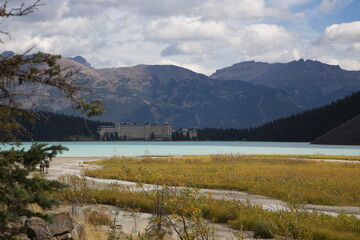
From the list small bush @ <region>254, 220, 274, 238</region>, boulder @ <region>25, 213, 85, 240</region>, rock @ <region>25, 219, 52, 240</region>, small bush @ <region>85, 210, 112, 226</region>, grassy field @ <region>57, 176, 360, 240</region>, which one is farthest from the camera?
small bush @ <region>85, 210, 112, 226</region>

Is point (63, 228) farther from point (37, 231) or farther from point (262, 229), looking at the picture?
point (262, 229)

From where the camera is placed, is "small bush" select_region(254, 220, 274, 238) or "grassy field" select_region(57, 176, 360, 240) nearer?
"grassy field" select_region(57, 176, 360, 240)

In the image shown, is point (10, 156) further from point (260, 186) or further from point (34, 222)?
point (260, 186)

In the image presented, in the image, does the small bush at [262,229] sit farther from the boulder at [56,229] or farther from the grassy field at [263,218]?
the boulder at [56,229]

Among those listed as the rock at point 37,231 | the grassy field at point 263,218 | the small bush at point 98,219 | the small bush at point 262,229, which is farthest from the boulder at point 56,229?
the small bush at point 262,229

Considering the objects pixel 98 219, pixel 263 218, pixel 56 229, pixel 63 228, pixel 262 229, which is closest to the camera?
pixel 56 229

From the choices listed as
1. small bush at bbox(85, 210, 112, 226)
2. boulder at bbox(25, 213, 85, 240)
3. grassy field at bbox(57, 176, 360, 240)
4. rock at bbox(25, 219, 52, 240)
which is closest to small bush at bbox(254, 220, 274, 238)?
grassy field at bbox(57, 176, 360, 240)

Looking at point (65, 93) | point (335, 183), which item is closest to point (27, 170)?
point (65, 93)

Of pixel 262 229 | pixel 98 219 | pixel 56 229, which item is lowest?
pixel 262 229

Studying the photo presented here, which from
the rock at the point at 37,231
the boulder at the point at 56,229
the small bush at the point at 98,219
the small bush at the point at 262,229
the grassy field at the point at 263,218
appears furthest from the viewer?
the small bush at the point at 98,219

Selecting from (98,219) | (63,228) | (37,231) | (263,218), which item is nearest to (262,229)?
(263,218)

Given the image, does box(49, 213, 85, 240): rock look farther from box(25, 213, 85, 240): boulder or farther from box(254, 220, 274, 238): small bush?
box(254, 220, 274, 238): small bush

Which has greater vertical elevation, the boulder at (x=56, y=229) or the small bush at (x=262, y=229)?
the boulder at (x=56, y=229)

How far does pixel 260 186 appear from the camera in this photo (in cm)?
2972
